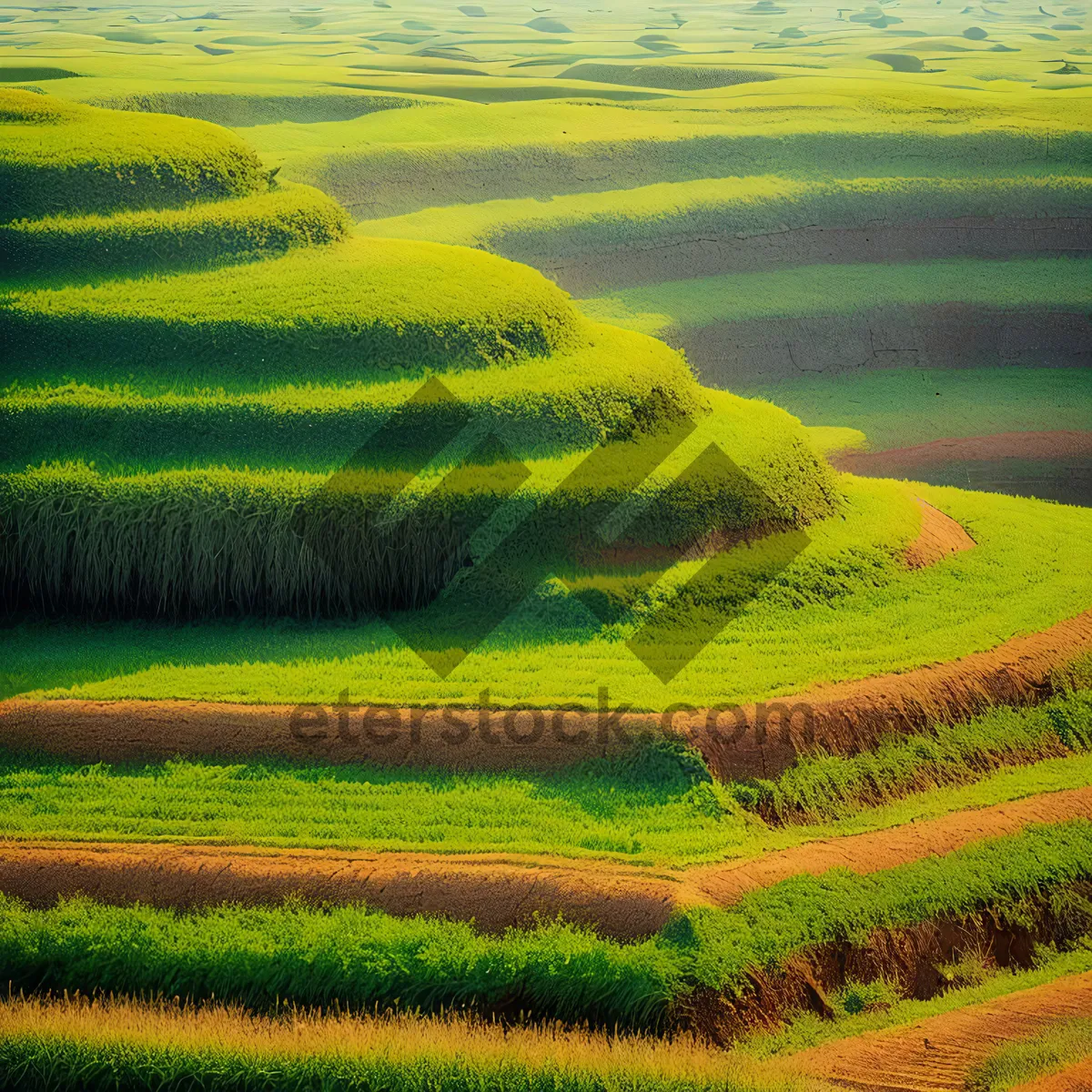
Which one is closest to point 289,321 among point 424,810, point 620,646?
point 620,646

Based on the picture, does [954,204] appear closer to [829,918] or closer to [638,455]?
[638,455]

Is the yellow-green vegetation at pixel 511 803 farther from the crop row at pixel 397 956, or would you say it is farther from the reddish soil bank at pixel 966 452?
the reddish soil bank at pixel 966 452

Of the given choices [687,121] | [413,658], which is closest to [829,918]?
[413,658]

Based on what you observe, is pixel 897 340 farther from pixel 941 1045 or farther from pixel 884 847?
pixel 941 1045

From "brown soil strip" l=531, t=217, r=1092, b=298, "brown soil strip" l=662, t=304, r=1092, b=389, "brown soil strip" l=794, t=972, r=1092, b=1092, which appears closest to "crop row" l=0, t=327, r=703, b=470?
"brown soil strip" l=794, t=972, r=1092, b=1092

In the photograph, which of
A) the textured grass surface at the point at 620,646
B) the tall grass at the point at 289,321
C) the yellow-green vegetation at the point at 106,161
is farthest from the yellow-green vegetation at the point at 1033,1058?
the yellow-green vegetation at the point at 106,161

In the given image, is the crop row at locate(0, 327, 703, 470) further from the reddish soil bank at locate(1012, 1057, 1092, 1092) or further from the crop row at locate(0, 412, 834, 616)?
the reddish soil bank at locate(1012, 1057, 1092, 1092)
